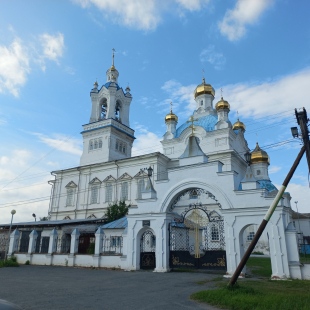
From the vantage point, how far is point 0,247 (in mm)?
24000

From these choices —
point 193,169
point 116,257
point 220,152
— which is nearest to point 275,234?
point 193,169

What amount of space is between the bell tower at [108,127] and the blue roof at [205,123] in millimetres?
7182

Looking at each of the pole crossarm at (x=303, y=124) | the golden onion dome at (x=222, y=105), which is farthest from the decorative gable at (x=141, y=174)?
the pole crossarm at (x=303, y=124)

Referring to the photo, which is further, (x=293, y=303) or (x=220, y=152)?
(x=220, y=152)

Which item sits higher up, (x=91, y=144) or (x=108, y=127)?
(x=108, y=127)

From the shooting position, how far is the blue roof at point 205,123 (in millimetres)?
33406

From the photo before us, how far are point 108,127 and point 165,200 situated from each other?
22.1 m

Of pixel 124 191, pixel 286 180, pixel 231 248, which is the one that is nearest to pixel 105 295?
pixel 286 180

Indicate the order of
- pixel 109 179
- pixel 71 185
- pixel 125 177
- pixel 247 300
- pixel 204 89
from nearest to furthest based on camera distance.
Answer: pixel 247 300 → pixel 125 177 → pixel 109 179 → pixel 71 185 → pixel 204 89

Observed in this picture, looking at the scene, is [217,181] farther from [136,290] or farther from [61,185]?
[61,185]

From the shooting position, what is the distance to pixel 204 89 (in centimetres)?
3788

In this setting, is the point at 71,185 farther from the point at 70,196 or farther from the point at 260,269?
the point at 260,269

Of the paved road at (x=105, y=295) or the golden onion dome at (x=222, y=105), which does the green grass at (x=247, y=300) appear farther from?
the golden onion dome at (x=222, y=105)

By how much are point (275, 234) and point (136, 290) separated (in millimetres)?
6577
